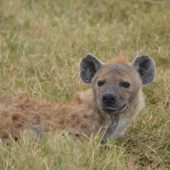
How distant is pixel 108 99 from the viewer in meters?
5.73

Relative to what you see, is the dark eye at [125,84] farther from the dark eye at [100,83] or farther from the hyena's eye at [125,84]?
the dark eye at [100,83]

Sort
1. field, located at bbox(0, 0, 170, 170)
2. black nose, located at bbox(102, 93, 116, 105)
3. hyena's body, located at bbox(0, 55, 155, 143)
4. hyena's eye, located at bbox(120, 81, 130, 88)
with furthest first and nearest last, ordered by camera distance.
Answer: hyena's eye, located at bbox(120, 81, 130, 88) → black nose, located at bbox(102, 93, 116, 105) → hyena's body, located at bbox(0, 55, 155, 143) → field, located at bbox(0, 0, 170, 170)

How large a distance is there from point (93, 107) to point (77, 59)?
6.27 feet

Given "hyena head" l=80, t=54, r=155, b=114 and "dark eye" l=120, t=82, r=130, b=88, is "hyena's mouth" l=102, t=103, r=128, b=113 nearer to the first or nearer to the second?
"hyena head" l=80, t=54, r=155, b=114

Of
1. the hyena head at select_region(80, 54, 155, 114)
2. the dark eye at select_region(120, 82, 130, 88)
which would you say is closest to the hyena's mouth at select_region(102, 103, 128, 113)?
the hyena head at select_region(80, 54, 155, 114)

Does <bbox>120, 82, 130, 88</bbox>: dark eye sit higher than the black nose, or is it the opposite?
<bbox>120, 82, 130, 88</bbox>: dark eye

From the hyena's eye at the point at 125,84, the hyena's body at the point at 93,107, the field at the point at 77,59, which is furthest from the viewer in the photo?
the hyena's eye at the point at 125,84

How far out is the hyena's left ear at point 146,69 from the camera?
6.23 m

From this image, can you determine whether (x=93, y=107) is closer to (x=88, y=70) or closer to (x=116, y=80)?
(x=116, y=80)

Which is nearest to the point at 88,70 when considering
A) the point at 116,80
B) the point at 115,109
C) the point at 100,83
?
the point at 100,83

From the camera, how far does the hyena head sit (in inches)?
228

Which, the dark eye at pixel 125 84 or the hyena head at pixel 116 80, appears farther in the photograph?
the dark eye at pixel 125 84

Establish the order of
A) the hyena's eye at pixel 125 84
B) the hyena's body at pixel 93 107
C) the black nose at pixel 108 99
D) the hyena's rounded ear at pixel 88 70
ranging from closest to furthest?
the hyena's body at pixel 93 107 → the black nose at pixel 108 99 → the hyena's eye at pixel 125 84 → the hyena's rounded ear at pixel 88 70

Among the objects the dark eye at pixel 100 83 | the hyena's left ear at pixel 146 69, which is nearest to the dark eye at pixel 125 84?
the dark eye at pixel 100 83
